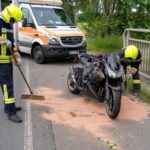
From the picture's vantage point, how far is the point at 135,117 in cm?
630

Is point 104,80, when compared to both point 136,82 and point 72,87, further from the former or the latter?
point 72,87

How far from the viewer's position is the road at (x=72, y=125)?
505 centimetres

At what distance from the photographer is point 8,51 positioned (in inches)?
232

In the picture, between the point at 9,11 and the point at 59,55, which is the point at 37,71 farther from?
the point at 9,11

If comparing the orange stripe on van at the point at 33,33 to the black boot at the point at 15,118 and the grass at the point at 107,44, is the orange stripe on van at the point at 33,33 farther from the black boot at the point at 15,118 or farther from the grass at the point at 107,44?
the black boot at the point at 15,118

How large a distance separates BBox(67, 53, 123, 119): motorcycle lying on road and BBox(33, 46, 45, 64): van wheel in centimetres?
428

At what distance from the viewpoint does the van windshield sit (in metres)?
12.2

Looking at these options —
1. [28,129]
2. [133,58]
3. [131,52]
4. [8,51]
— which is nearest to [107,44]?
[133,58]

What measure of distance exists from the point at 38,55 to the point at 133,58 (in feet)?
17.2

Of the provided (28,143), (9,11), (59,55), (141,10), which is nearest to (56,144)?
(28,143)

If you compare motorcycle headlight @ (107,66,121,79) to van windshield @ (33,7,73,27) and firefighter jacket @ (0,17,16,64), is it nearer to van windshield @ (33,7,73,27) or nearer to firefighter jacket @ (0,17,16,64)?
firefighter jacket @ (0,17,16,64)

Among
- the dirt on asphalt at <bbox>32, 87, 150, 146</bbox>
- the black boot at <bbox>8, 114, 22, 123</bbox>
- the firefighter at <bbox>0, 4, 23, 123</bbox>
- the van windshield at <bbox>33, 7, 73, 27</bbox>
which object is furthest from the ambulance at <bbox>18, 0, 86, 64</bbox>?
the black boot at <bbox>8, 114, 22, 123</bbox>

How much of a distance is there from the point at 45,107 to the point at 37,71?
381 cm

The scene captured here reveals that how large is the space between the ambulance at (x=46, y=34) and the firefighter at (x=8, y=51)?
213 inches
